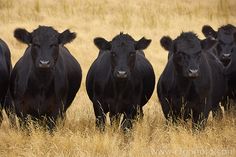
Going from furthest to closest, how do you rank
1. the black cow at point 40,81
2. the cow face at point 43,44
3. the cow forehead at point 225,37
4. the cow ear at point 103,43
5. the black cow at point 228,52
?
the cow forehead at point 225,37 < the black cow at point 228,52 < the cow ear at point 103,43 < the black cow at point 40,81 < the cow face at point 43,44

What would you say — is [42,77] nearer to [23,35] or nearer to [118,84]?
[23,35]

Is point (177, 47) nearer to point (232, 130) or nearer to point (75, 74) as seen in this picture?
point (232, 130)

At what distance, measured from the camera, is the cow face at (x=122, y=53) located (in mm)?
8356

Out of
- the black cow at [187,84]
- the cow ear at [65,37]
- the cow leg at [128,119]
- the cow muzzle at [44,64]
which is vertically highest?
the cow ear at [65,37]

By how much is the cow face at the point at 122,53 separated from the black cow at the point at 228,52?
6.79 feet

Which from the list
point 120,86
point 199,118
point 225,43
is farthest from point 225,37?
point 120,86

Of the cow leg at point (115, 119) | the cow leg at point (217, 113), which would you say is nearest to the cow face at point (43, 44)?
the cow leg at point (115, 119)

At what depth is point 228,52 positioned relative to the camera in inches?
416

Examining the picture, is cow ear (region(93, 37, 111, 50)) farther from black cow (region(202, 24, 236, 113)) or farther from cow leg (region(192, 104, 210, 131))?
black cow (region(202, 24, 236, 113))

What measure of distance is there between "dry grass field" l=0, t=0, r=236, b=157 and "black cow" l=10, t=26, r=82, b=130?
40 cm

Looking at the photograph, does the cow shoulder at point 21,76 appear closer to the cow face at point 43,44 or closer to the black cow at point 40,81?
the black cow at point 40,81

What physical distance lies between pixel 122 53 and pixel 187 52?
3.25 feet

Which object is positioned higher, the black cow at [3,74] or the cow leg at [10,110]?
the black cow at [3,74]

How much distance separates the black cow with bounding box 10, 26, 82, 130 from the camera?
27.3 ft
